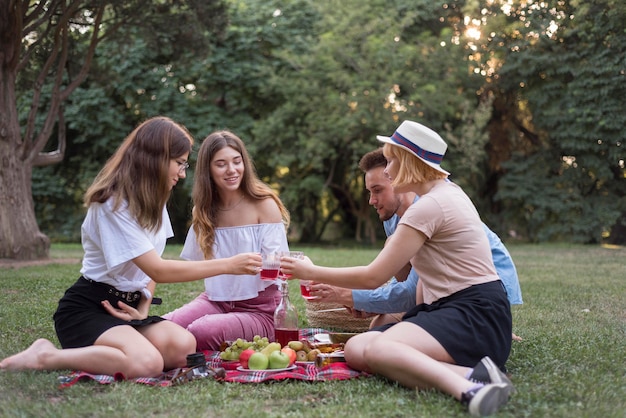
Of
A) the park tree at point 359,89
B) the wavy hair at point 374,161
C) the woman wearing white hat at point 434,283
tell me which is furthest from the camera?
the park tree at point 359,89

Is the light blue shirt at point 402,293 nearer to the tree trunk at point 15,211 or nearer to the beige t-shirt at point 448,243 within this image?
the beige t-shirt at point 448,243

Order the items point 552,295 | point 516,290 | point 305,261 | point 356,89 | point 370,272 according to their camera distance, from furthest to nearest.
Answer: point 356,89 < point 552,295 < point 516,290 < point 305,261 < point 370,272

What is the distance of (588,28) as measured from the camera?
19.6m

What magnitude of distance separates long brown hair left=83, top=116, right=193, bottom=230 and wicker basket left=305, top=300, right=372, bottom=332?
201cm

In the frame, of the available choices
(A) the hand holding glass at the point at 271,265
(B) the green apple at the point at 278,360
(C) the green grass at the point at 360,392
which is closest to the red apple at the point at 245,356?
(B) the green apple at the point at 278,360

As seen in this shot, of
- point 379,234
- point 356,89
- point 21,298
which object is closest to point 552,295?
point 21,298

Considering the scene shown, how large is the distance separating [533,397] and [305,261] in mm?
1567

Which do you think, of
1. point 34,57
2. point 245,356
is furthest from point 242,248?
point 34,57

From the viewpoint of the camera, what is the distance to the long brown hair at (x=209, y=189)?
527 centimetres

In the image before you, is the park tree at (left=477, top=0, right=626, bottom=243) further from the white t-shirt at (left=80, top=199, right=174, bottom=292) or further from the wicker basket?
the white t-shirt at (left=80, top=199, right=174, bottom=292)

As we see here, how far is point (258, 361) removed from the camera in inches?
171

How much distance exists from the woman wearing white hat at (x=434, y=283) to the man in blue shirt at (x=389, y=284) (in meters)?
0.80

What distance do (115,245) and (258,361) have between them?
3.60 ft

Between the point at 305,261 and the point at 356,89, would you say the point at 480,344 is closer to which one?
the point at 305,261
